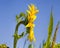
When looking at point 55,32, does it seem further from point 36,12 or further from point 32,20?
point 32,20

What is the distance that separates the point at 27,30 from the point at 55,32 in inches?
17.9

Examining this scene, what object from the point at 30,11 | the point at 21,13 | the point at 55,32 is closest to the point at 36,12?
the point at 30,11

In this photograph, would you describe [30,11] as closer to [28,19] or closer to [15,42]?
[28,19]

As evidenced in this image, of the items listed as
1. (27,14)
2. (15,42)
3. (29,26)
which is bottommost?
(15,42)

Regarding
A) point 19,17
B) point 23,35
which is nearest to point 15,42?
point 23,35

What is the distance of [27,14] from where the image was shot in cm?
151

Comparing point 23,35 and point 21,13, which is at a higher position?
point 21,13

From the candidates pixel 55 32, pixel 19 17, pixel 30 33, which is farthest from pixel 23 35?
pixel 55 32

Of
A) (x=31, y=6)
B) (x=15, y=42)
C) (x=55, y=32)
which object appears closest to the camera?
(x=55, y=32)

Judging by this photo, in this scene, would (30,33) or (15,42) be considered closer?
(15,42)

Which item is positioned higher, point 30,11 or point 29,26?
point 30,11

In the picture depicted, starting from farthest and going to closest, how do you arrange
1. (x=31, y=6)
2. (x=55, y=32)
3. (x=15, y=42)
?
1. (x=31, y=6)
2. (x=15, y=42)
3. (x=55, y=32)

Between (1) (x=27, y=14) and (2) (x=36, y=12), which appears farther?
(1) (x=27, y=14)

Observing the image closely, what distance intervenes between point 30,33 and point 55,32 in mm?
402
